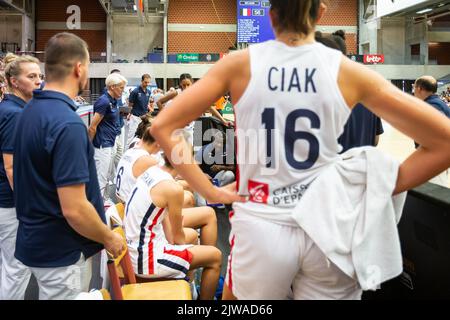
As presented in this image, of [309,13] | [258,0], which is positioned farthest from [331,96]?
[258,0]

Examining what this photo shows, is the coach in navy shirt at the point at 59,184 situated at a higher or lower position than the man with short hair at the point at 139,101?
lower

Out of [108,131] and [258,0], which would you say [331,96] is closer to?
[108,131]

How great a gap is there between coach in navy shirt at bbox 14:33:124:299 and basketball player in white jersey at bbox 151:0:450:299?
67 cm

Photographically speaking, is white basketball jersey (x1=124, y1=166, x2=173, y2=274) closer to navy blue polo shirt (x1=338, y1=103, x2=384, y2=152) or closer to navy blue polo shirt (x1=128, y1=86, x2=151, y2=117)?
navy blue polo shirt (x1=338, y1=103, x2=384, y2=152)

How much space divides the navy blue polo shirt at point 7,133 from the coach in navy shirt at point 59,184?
80cm

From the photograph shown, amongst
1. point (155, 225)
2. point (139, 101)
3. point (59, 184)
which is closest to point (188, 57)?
point (139, 101)

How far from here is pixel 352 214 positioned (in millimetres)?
1186

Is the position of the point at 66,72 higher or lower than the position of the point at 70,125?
higher

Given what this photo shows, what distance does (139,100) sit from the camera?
853cm

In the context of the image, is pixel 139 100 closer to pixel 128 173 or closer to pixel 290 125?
pixel 128 173

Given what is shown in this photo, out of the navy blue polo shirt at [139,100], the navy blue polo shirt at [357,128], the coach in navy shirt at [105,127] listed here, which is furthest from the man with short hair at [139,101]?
the navy blue polo shirt at [357,128]

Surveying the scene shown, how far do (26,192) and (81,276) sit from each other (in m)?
0.44

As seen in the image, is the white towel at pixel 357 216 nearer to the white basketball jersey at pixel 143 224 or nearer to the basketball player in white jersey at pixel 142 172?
the white basketball jersey at pixel 143 224

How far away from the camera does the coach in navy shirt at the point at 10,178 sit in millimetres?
2543
